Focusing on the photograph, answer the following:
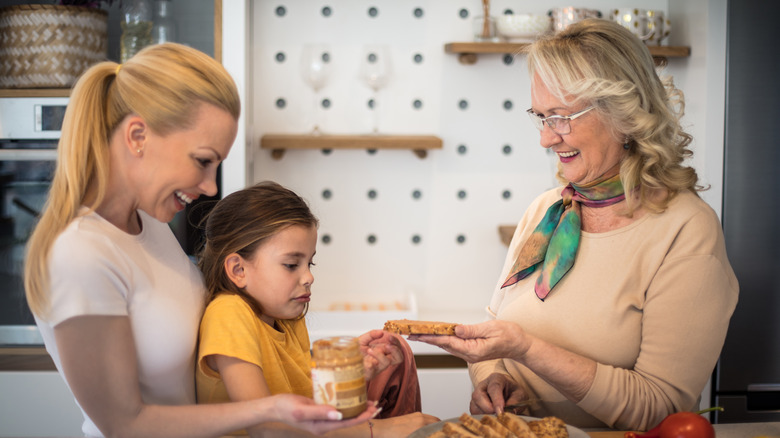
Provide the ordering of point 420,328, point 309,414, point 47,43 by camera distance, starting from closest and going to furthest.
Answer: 1. point 309,414
2. point 420,328
3. point 47,43

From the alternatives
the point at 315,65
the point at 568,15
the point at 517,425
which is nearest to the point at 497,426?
the point at 517,425

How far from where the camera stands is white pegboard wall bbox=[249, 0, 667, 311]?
2948 mm

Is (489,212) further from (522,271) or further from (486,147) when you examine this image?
(522,271)

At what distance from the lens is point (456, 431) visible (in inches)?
47.6

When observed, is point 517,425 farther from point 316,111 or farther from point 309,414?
point 316,111

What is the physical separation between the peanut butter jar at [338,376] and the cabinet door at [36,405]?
1.71 m

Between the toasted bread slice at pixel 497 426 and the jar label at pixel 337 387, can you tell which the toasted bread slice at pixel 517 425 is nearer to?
the toasted bread slice at pixel 497 426

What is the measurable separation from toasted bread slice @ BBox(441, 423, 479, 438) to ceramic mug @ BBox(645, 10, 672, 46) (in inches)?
82.3

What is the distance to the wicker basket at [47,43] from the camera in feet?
→ 7.72

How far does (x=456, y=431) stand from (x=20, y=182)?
1948 millimetres

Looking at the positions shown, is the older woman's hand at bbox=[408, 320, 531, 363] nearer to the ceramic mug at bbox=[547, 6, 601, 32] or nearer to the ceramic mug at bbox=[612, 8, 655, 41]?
the ceramic mug at bbox=[547, 6, 601, 32]

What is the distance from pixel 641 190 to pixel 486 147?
146cm

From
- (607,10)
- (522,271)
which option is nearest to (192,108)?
(522,271)

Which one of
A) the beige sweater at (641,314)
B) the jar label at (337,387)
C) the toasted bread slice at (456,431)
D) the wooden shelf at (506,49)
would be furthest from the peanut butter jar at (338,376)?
the wooden shelf at (506,49)
